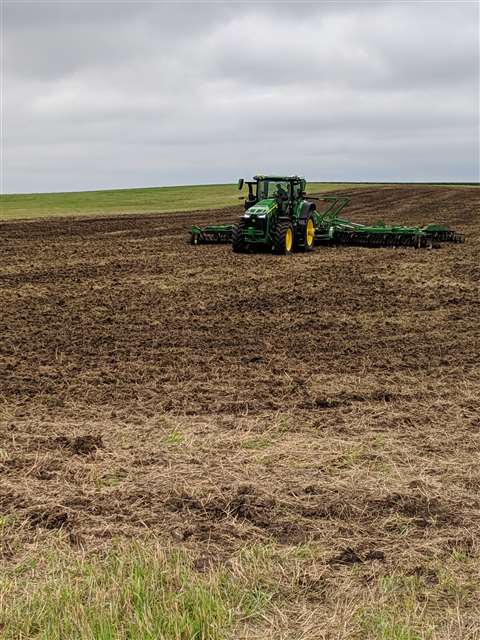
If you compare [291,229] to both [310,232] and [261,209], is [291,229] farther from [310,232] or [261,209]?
[310,232]

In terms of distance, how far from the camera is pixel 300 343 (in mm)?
10938

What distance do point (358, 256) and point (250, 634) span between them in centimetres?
1672

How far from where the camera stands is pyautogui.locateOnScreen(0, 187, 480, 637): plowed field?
17.7 feet

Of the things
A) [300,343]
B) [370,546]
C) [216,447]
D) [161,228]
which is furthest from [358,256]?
[370,546]

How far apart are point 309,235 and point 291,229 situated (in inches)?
48.3

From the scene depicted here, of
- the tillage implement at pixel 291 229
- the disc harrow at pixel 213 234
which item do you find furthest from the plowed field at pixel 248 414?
the disc harrow at pixel 213 234

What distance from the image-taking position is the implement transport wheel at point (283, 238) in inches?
784

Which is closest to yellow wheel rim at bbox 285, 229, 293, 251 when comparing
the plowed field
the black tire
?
the black tire

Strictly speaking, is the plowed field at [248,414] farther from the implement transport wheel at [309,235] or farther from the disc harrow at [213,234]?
the disc harrow at [213,234]

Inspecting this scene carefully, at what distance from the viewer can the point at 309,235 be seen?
21.4 m

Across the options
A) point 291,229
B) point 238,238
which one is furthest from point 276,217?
point 238,238

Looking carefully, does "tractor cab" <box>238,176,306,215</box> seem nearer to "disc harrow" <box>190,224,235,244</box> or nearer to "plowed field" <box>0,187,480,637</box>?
"disc harrow" <box>190,224,235,244</box>

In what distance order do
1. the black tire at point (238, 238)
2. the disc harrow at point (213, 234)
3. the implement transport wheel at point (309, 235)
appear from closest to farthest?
1. the black tire at point (238, 238)
2. the implement transport wheel at point (309, 235)
3. the disc harrow at point (213, 234)

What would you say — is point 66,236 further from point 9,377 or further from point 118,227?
point 9,377
